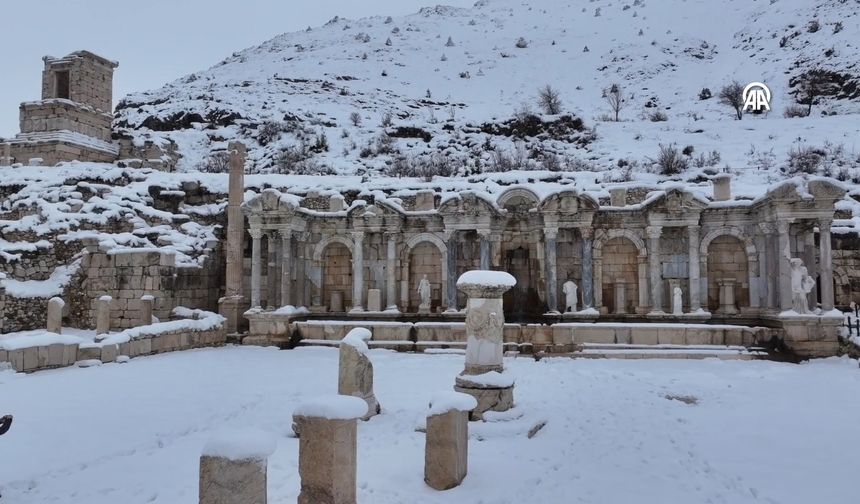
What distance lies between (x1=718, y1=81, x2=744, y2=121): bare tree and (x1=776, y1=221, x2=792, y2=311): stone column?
25.5 metres

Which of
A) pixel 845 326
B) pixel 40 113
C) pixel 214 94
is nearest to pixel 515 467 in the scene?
pixel 845 326

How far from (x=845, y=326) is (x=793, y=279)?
183 centimetres

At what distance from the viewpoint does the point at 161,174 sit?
78.0ft

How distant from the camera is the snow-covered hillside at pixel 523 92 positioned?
108ft

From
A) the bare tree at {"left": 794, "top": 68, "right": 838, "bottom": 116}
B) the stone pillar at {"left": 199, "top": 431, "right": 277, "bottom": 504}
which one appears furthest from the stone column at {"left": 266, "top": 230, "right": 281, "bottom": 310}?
the bare tree at {"left": 794, "top": 68, "right": 838, "bottom": 116}

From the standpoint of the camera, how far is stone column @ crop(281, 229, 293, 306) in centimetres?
1823

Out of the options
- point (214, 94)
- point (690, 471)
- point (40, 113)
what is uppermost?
point (214, 94)

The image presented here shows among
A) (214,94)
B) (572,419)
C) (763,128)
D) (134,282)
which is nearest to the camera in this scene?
(572,419)

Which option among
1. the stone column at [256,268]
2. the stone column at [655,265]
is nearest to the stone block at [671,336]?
the stone column at [655,265]

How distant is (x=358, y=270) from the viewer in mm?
18703

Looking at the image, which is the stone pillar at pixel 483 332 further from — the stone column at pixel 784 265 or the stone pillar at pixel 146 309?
the stone pillar at pixel 146 309

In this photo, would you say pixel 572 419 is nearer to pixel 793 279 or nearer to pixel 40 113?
pixel 793 279

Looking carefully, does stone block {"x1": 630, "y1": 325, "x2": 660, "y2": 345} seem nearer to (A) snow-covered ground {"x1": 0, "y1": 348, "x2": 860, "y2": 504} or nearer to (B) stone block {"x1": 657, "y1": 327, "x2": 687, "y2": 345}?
(B) stone block {"x1": 657, "y1": 327, "x2": 687, "y2": 345}

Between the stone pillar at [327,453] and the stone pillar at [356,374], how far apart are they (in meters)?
3.48
